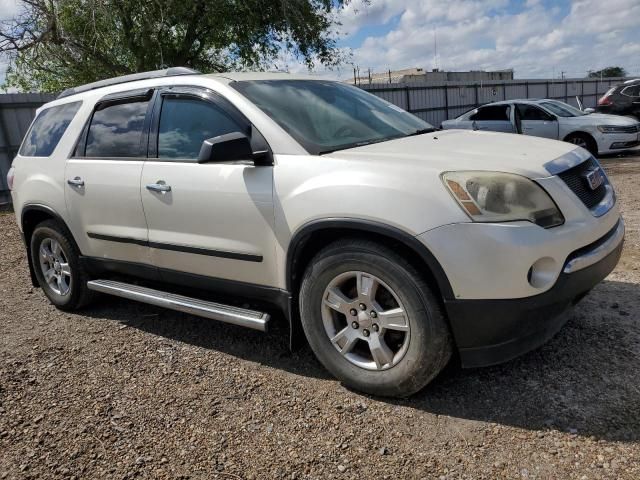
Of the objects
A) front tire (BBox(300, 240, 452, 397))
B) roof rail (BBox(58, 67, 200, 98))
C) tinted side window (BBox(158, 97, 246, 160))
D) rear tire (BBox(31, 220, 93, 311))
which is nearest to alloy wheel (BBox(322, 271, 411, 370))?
front tire (BBox(300, 240, 452, 397))

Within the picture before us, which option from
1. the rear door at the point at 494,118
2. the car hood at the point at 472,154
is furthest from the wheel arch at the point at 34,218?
the rear door at the point at 494,118

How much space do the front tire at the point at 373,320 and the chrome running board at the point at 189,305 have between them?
345 mm

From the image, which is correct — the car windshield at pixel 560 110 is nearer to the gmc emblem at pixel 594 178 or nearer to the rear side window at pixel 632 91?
the rear side window at pixel 632 91

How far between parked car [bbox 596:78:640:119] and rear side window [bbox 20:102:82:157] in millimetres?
14893

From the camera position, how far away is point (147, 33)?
13000mm

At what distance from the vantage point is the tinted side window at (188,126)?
3389 mm

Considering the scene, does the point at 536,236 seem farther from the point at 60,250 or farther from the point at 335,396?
the point at 60,250

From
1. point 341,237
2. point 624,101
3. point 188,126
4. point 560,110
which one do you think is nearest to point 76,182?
point 188,126

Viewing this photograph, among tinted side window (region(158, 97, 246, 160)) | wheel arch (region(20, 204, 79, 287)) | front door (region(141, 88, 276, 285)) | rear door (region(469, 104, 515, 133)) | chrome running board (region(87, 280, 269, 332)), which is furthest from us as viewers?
rear door (region(469, 104, 515, 133))

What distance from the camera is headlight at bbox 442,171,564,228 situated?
2.51 meters

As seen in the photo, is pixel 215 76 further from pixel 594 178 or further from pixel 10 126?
pixel 10 126

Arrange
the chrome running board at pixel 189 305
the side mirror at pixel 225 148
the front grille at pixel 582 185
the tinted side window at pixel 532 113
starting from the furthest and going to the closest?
the tinted side window at pixel 532 113 → the chrome running board at pixel 189 305 → the side mirror at pixel 225 148 → the front grille at pixel 582 185

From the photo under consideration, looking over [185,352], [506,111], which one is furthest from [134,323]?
[506,111]

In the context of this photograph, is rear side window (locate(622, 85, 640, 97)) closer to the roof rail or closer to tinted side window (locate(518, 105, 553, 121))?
tinted side window (locate(518, 105, 553, 121))
